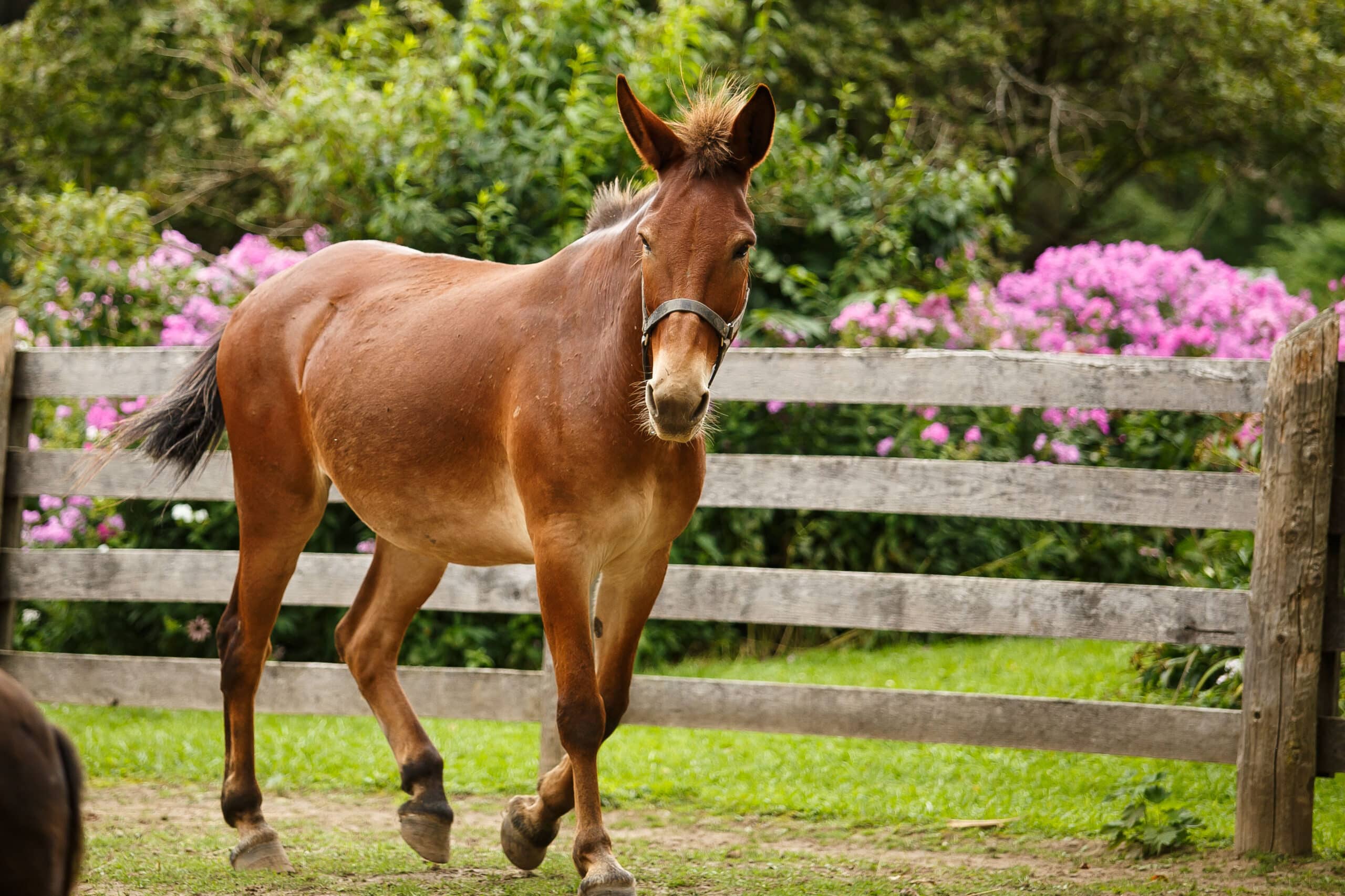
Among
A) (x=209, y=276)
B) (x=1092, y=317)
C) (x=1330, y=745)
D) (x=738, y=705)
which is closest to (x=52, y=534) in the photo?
(x=209, y=276)

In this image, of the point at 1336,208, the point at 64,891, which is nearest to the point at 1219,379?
the point at 64,891

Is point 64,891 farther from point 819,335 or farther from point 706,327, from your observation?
point 819,335

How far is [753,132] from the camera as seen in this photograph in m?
2.90

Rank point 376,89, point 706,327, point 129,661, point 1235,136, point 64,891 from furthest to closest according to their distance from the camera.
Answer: point 1235,136 → point 376,89 → point 129,661 → point 706,327 → point 64,891

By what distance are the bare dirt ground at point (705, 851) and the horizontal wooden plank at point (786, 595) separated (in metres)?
0.72

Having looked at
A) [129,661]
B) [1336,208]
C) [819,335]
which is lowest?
[129,661]

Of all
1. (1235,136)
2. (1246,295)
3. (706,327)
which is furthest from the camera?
(1235,136)

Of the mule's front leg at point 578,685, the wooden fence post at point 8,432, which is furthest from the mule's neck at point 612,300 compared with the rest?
the wooden fence post at point 8,432

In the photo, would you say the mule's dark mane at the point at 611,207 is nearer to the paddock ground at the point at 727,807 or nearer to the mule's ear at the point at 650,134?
the mule's ear at the point at 650,134

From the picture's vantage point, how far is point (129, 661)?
501 centimetres

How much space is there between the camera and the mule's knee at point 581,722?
3.03m

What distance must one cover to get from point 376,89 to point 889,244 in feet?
15.8

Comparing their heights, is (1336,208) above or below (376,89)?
above

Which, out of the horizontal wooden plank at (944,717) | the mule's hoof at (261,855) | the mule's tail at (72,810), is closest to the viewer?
the mule's tail at (72,810)
